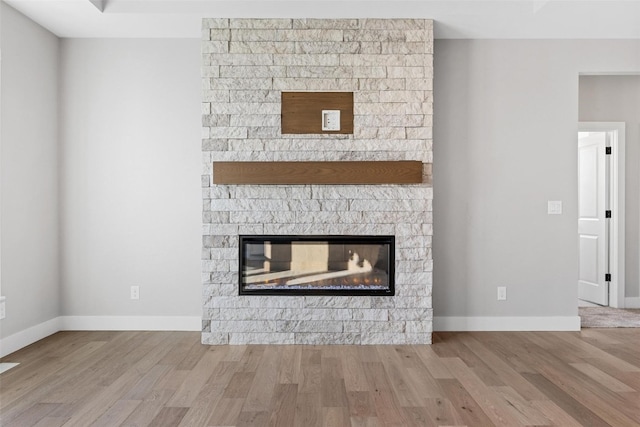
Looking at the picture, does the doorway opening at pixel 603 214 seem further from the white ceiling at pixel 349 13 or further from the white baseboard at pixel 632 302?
the white ceiling at pixel 349 13

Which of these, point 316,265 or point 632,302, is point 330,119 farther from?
point 632,302

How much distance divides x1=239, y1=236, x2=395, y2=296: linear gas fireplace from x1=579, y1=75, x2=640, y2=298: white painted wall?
285cm

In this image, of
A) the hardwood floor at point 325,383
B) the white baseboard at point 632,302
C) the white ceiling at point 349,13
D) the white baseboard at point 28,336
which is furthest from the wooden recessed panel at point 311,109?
the white baseboard at point 632,302

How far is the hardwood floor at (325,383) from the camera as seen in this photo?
7.24 ft

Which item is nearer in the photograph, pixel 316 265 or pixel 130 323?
A: pixel 316 265

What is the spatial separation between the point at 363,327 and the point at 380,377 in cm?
71

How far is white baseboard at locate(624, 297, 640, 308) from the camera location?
467 centimetres

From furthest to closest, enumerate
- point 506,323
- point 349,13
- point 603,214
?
point 603,214 → point 506,323 → point 349,13

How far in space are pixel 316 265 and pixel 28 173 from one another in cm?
235

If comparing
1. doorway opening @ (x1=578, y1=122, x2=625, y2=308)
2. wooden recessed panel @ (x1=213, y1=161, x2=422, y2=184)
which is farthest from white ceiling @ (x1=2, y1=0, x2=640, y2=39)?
doorway opening @ (x1=578, y1=122, x2=625, y2=308)

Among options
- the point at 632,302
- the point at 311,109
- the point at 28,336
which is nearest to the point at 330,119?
the point at 311,109

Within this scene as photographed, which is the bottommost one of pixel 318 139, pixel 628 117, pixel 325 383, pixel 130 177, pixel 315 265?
pixel 325 383

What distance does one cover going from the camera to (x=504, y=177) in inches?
151

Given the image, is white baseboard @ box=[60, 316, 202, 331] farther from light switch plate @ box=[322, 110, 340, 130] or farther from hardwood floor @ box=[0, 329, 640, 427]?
light switch plate @ box=[322, 110, 340, 130]
